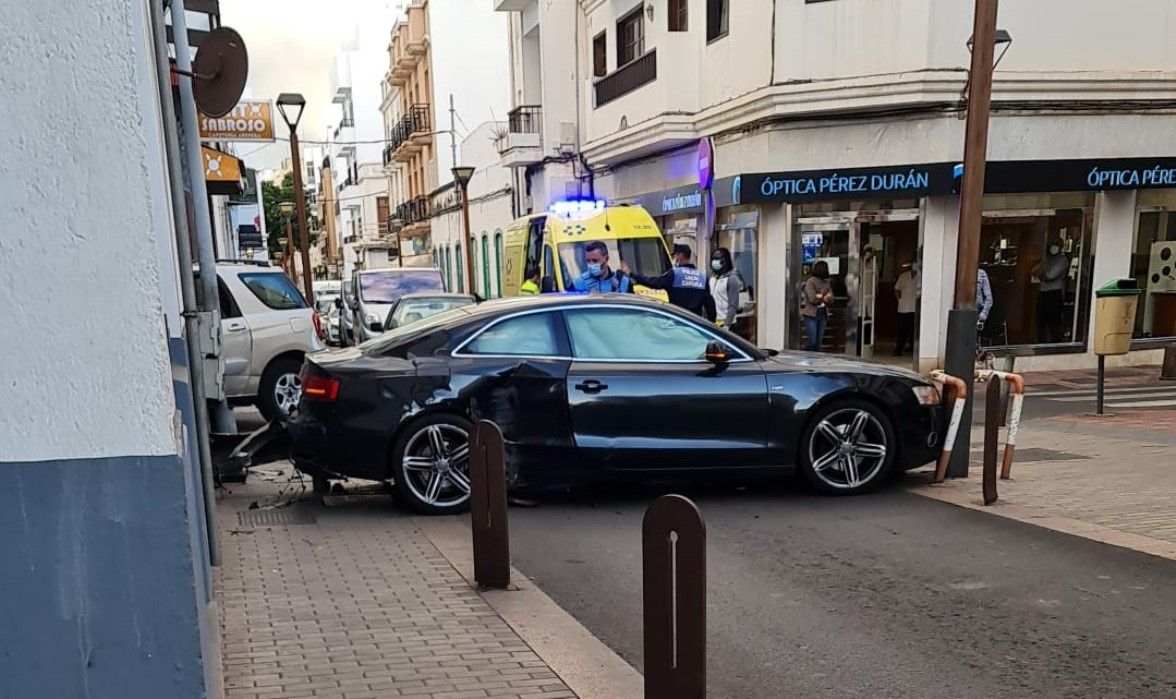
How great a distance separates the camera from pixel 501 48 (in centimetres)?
4038

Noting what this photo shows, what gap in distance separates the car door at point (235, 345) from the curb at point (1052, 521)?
733 cm

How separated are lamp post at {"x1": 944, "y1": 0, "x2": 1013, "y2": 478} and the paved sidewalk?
70 cm

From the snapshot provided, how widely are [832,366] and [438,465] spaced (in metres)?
3.17

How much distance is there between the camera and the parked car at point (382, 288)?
1936 cm

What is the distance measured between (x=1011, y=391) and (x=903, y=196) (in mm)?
7120

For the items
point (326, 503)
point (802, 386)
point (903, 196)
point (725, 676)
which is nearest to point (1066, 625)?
point (725, 676)

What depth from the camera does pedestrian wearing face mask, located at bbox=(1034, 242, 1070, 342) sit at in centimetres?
1449

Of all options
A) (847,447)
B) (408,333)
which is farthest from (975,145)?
(408,333)

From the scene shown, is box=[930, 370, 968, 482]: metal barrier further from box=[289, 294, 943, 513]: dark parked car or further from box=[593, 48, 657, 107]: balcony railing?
box=[593, 48, 657, 107]: balcony railing

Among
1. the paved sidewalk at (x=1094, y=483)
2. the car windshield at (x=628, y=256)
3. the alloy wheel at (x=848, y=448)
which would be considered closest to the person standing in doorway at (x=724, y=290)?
the car windshield at (x=628, y=256)

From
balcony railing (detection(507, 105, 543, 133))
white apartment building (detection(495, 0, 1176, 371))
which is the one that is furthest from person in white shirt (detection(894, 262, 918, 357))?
balcony railing (detection(507, 105, 543, 133))

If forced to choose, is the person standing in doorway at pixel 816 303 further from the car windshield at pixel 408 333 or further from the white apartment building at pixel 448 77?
the white apartment building at pixel 448 77

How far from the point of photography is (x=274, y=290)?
10898 millimetres

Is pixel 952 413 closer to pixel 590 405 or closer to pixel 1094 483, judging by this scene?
pixel 1094 483
